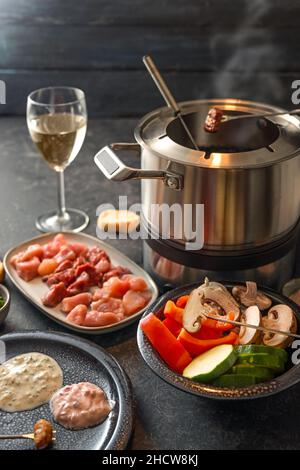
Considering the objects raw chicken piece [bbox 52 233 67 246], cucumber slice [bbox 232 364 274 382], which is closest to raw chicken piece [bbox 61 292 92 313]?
raw chicken piece [bbox 52 233 67 246]

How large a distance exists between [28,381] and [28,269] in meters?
0.38

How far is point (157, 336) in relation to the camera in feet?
4.21

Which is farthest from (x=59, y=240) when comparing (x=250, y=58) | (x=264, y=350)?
(x=250, y=58)

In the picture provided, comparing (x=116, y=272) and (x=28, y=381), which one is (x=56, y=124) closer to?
(x=116, y=272)

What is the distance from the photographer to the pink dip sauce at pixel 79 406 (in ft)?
4.02

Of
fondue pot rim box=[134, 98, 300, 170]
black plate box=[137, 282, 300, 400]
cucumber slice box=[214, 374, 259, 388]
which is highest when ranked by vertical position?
fondue pot rim box=[134, 98, 300, 170]

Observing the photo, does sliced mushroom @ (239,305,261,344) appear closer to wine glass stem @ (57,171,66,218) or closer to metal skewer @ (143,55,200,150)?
metal skewer @ (143,55,200,150)

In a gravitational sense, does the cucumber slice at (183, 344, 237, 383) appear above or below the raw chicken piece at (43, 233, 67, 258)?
above

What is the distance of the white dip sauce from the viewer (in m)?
1.28

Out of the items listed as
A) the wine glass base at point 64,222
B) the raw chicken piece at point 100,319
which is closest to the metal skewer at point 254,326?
the raw chicken piece at point 100,319

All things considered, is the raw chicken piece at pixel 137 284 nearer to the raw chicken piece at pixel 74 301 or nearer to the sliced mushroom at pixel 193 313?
the raw chicken piece at pixel 74 301

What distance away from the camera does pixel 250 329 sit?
1.32 m

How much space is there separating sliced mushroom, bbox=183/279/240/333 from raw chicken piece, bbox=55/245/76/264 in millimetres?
398

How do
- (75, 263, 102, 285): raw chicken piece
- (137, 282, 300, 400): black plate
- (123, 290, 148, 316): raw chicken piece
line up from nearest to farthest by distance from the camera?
1. (137, 282, 300, 400): black plate
2. (123, 290, 148, 316): raw chicken piece
3. (75, 263, 102, 285): raw chicken piece
